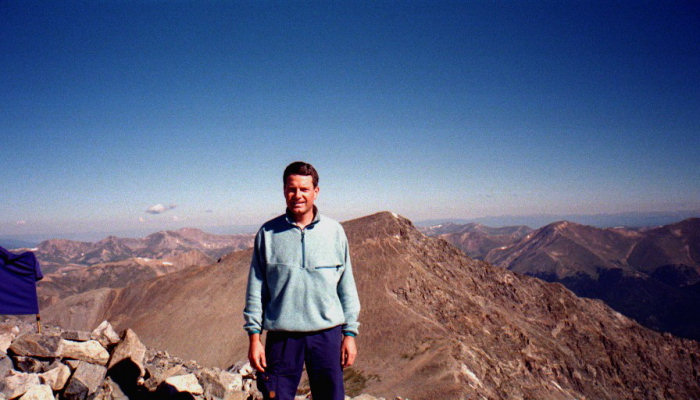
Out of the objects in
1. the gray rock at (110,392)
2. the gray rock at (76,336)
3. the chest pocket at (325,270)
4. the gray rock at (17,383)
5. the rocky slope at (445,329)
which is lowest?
the rocky slope at (445,329)

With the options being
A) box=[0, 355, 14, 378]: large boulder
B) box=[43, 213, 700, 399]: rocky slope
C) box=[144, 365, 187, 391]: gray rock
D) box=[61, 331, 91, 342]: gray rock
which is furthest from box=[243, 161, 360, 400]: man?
box=[43, 213, 700, 399]: rocky slope

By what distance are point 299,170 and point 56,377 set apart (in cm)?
609

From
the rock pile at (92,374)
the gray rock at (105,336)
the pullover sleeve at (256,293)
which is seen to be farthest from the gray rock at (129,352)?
the pullover sleeve at (256,293)

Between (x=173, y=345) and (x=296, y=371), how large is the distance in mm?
29479

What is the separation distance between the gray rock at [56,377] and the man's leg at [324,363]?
5.13m

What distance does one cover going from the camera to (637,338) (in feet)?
119

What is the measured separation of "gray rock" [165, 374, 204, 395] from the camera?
253 inches

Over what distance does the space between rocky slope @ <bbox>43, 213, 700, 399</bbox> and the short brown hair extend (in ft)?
52.8

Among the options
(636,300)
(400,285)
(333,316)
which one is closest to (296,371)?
(333,316)

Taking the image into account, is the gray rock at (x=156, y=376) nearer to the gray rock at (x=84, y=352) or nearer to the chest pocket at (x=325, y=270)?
the gray rock at (x=84, y=352)

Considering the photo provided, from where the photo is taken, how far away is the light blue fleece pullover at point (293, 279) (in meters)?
3.71

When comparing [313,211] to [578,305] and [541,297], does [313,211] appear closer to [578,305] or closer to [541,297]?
[541,297]

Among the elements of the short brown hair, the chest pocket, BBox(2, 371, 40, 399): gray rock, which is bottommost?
BBox(2, 371, 40, 399): gray rock

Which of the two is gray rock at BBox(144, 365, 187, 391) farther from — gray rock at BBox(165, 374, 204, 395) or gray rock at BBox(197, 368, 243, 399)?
gray rock at BBox(197, 368, 243, 399)
